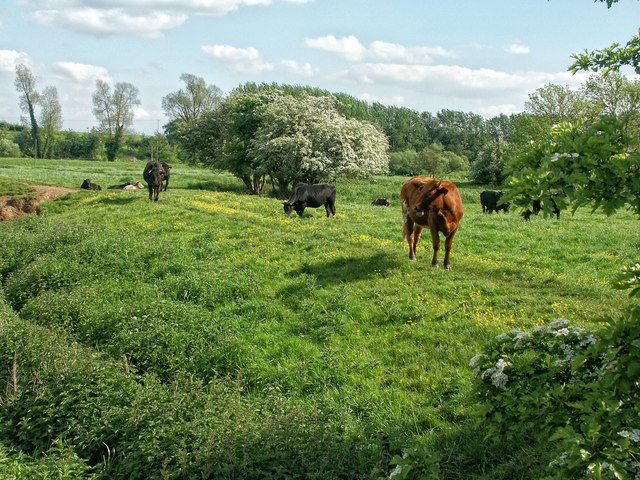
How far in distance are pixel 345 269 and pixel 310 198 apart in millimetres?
11638

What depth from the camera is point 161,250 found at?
1611cm

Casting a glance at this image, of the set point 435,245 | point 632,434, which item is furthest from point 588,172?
point 435,245

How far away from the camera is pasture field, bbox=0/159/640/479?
23.4 feet

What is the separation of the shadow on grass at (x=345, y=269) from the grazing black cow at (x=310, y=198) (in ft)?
33.3

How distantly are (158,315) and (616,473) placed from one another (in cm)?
983

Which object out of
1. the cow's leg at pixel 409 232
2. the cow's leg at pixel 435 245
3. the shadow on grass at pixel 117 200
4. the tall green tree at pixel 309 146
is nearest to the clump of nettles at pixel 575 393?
the cow's leg at pixel 435 245

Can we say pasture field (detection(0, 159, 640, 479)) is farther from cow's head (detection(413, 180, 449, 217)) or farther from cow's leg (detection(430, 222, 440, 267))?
cow's head (detection(413, 180, 449, 217))

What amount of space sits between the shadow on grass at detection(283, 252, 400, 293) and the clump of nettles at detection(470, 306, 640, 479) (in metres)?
7.73

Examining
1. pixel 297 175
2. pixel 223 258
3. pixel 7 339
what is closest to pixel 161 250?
pixel 223 258

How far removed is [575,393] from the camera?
4.29 metres

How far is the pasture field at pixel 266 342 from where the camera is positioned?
281 inches

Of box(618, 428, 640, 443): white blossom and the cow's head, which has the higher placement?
the cow's head

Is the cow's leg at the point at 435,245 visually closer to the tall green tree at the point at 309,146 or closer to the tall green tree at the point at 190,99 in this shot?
the tall green tree at the point at 309,146

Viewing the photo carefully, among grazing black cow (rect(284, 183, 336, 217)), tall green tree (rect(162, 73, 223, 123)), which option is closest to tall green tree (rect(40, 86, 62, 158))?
tall green tree (rect(162, 73, 223, 123))
